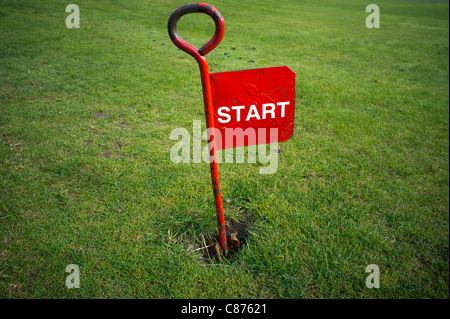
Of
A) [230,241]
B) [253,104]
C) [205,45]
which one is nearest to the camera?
[205,45]

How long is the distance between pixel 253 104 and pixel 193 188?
1380 millimetres

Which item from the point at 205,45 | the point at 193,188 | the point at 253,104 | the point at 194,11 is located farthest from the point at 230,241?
the point at 194,11

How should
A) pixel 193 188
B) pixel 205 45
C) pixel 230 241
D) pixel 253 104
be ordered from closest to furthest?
pixel 205 45
pixel 253 104
pixel 230 241
pixel 193 188

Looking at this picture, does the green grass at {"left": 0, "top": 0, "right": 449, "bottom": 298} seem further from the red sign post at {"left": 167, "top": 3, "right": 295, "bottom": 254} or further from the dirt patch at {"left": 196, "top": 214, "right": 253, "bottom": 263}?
the red sign post at {"left": 167, "top": 3, "right": 295, "bottom": 254}

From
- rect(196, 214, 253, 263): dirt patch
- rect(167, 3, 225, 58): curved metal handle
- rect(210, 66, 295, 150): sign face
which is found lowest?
rect(196, 214, 253, 263): dirt patch

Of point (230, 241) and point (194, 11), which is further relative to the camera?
point (230, 241)

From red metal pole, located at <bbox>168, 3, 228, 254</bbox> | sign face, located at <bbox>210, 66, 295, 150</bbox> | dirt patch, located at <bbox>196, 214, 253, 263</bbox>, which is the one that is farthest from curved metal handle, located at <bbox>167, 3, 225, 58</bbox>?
dirt patch, located at <bbox>196, 214, 253, 263</bbox>

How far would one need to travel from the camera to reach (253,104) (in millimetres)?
1412

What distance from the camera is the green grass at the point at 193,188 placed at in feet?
6.00

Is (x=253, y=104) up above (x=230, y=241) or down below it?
above

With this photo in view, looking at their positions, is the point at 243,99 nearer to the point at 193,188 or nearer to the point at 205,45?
the point at 205,45

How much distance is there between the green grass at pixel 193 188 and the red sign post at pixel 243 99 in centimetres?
101

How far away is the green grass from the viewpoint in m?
1.83

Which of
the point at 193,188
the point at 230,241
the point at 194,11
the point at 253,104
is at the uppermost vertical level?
the point at 194,11
